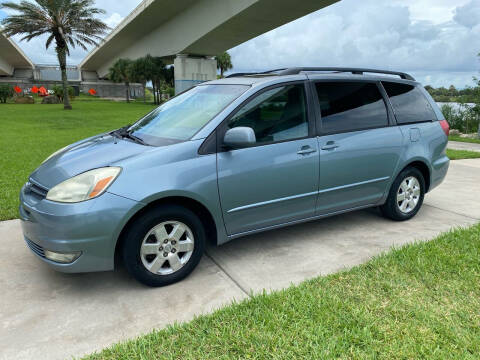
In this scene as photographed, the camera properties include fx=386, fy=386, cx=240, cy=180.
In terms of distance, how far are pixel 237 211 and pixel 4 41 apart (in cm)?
6082

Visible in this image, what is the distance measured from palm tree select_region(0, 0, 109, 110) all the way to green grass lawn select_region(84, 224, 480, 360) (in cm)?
3202

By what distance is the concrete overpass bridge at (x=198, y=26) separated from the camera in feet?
70.9

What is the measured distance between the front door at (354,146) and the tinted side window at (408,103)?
A: 20 centimetres

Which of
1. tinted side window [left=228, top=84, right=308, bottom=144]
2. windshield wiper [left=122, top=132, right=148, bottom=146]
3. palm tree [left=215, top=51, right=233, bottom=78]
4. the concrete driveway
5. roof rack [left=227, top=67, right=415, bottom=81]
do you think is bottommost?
the concrete driveway

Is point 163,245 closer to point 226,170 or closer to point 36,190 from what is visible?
point 226,170

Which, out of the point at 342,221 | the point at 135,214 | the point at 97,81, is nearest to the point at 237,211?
the point at 135,214

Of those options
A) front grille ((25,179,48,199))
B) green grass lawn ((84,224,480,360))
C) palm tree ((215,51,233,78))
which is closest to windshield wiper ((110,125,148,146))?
front grille ((25,179,48,199))

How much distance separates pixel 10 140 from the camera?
11953 millimetres

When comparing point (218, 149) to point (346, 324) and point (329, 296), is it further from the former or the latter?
point (346, 324)

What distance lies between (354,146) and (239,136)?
146 centimetres

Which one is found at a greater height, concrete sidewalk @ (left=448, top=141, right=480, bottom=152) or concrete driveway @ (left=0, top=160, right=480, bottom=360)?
concrete sidewalk @ (left=448, top=141, right=480, bottom=152)

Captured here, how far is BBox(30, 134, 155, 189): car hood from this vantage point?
10.2 feet

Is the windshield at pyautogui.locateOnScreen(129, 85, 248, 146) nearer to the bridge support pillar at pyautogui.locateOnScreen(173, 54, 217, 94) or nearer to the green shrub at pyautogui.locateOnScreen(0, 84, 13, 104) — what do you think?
the bridge support pillar at pyautogui.locateOnScreen(173, 54, 217, 94)

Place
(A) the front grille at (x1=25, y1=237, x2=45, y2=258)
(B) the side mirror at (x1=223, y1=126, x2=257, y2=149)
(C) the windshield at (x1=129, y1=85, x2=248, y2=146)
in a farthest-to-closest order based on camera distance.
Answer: (C) the windshield at (x1=129, y1=85, x2=248, y2=146) → (B) the side mirror at (x1=223, y1=126, x2=257, y2=149) → (A) the front grille at (x1=25, y1=237, x2=45, y2=258)
